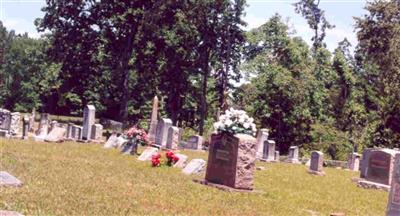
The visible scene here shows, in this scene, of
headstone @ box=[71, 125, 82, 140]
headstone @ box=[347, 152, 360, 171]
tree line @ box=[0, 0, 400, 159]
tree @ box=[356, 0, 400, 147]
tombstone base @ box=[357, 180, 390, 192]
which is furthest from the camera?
tree line @ box=[0, 0, 400, 159]

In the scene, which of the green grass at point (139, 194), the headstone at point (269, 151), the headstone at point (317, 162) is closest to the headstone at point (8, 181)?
the green grass at point (139, 194)

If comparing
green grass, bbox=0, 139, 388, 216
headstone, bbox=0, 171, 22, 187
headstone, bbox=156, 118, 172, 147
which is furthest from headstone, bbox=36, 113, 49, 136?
headstone, bbox=0, 171, 22, 187

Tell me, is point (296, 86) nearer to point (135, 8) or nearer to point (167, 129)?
point (135, 8)

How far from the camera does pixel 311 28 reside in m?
48.8

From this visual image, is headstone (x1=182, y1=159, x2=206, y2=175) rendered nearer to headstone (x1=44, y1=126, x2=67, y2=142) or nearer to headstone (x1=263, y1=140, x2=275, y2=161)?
headstone (x1=44, y1=126, x2=67, y2=142)

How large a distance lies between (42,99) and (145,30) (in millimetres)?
35154

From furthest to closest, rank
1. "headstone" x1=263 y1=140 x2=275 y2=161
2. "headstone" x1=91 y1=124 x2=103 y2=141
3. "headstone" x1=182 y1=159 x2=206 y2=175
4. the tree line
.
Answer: the tree line < "headstone" x1=263 y1=140 x2=275 y2=161 < "headstone" x1=91 y1=124 x2=103 y2=141 < "headstone" x1=182 y1=159 x2=206 y2=175

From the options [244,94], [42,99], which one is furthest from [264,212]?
[42,99]

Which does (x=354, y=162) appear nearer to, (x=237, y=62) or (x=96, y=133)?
(x=96, y=133)

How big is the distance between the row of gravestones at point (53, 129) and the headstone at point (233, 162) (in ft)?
38.4

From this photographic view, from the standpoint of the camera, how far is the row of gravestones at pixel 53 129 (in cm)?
2480

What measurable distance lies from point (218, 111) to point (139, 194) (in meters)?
28.1

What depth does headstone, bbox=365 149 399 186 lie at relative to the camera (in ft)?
68.1

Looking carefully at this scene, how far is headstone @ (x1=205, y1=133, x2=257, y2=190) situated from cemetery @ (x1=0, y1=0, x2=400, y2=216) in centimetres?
4
